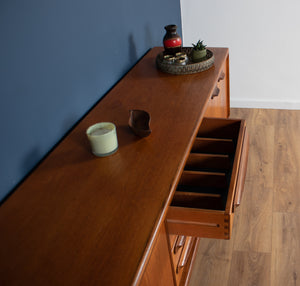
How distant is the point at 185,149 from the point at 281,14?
178 cm

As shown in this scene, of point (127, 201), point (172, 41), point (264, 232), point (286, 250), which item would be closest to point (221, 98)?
point (172, 41)

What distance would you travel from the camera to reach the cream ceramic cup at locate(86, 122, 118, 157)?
1033 millimetres

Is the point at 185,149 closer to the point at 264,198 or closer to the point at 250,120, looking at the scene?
the point at 264,198

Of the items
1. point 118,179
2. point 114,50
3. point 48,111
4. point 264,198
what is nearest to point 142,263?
point 118,179

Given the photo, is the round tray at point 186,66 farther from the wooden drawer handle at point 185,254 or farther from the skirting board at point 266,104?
the skirting board at point 266,104

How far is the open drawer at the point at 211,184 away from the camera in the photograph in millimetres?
1038

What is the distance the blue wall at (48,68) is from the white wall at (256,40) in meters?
1.08

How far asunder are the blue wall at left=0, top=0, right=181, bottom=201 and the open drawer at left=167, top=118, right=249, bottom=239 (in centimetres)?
47

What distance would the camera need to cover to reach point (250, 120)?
2.63 m

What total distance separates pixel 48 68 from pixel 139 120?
1.15ft

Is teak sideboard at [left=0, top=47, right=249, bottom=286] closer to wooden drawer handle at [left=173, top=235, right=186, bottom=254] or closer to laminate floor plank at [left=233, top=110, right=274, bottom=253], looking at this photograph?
wooden drawer handle at [left=173, top=235, right=186, bottom=254]

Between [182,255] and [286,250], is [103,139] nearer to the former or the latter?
[182,255]

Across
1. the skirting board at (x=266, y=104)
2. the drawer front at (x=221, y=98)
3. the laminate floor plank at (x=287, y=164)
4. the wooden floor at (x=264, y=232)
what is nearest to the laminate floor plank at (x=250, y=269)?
the wooden floor at (x=264, y=232)

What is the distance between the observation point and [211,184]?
1282mm
